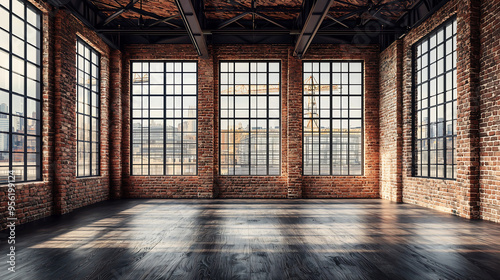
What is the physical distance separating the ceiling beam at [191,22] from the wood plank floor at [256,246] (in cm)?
455

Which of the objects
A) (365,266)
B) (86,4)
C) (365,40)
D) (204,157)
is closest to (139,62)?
(86,4)

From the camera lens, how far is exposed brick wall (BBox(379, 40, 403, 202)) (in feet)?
30.4

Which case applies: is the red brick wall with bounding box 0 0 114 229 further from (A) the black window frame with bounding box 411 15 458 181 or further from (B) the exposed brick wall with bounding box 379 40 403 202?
(A) the black window frame with bounding box 411 15 458 181

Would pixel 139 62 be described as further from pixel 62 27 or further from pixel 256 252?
pixel 256 252

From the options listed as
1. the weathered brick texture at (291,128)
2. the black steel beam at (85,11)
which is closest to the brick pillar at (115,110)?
the weathered brick texture at (291,128)

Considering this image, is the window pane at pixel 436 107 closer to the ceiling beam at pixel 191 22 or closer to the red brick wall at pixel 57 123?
the ceiling beam at pixel 191 22

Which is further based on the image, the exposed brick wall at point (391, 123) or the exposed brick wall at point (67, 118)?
the exposed brick wall at point (391, 123)

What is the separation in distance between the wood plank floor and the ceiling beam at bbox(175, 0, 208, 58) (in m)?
4.55

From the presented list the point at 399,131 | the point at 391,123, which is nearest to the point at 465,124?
the point at 399,131

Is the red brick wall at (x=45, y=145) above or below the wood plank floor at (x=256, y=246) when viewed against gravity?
above

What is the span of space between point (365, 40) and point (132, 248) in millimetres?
9654

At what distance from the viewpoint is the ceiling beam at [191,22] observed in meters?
6.52

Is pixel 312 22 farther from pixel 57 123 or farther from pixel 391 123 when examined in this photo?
pixel 57 123

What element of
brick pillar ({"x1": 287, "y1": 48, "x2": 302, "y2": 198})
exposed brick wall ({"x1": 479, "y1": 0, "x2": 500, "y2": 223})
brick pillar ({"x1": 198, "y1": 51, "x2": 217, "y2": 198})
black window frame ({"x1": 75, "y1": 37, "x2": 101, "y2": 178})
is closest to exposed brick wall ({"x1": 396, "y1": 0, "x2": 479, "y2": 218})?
exposed brick wall ({"x1": 479, "y1": 0, "x2": 500, "y2": 223})
